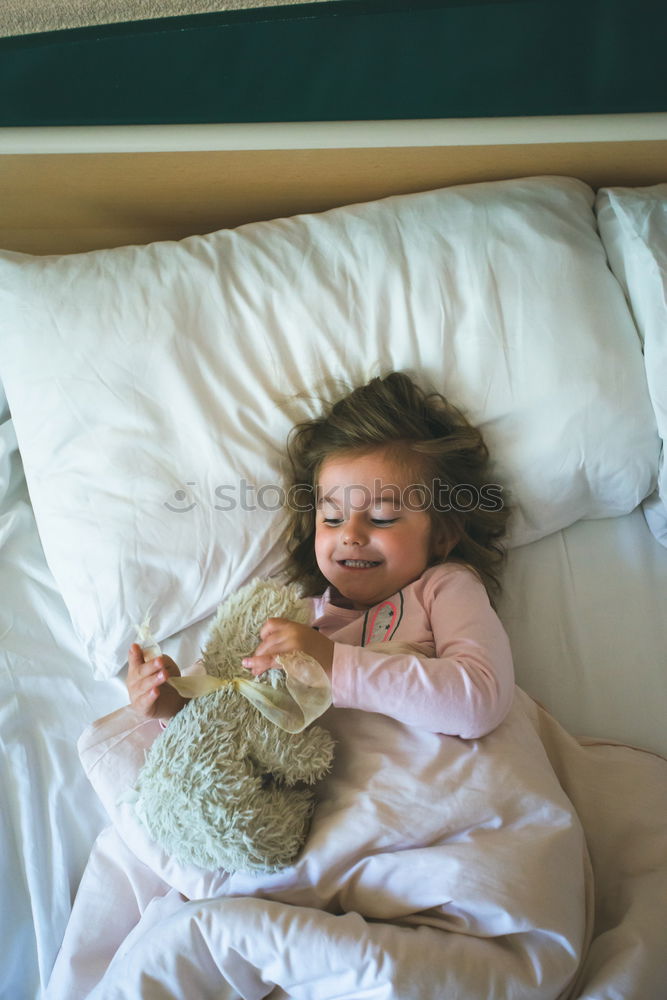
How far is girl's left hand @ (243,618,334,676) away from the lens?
0.82 metres

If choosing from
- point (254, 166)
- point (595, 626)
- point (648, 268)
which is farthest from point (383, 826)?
point (254, 166)

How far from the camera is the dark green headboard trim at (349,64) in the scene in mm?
906

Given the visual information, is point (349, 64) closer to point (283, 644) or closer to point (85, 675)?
point (283, 644)

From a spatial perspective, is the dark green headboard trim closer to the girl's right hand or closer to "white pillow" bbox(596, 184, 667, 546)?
"white pillow" bbox(596, 184, 667, 546)

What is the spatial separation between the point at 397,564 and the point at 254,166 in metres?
0.62

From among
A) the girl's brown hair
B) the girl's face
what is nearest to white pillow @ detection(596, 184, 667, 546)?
the girl's brown hair

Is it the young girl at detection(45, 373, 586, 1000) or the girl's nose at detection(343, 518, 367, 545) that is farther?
the girl's nose at detection(343, 518, 367, 545)

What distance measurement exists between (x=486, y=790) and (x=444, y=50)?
0.83 meters

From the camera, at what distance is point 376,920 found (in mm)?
814

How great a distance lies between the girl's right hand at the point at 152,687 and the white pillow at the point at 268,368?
0.16m

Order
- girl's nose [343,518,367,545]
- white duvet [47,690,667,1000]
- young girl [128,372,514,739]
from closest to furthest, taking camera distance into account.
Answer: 1. white duvet [47,690,667,1000]
2. young girl [128,372,514,739]
3. girl's nose [343,518,367,545]

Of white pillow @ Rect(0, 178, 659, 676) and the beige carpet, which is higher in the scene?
the beige carpet

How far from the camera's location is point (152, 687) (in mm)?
883

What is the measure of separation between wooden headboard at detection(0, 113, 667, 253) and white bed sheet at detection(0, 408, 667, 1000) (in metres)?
0.40
